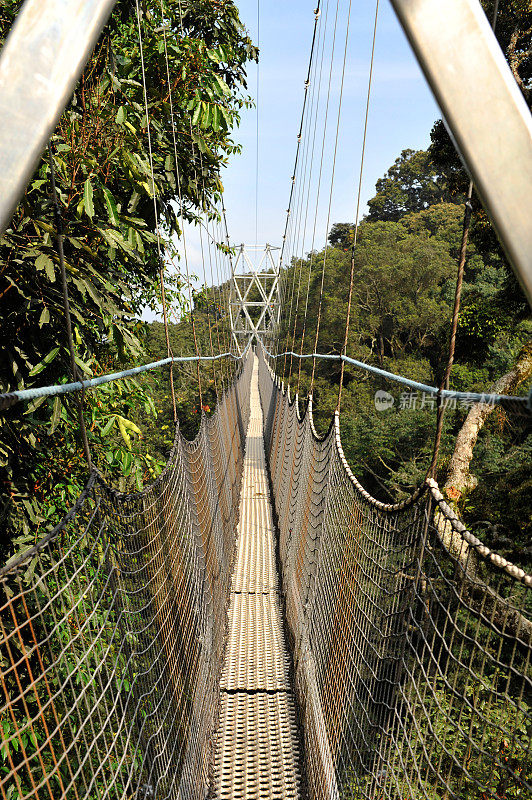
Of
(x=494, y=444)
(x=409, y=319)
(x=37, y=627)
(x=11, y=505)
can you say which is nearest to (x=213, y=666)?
(x=37, y=627)

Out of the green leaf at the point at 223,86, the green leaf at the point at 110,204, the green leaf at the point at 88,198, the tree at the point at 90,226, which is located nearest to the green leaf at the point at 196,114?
the tree at the point at 90,226

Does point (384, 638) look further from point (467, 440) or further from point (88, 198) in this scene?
point (467, 440)

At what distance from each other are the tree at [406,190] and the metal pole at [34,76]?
96.9 ft

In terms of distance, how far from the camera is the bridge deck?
5.38ft

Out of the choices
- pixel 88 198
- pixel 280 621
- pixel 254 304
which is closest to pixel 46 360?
pixel 88 198

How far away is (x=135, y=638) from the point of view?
1.14m

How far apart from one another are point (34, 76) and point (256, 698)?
6.59ft

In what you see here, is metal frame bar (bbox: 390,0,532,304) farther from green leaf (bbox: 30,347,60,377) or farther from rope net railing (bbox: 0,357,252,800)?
green leaf (bbox: 30,347,60,377)

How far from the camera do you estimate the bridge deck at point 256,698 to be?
5.38 feet

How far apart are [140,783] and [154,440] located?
11.6 meters

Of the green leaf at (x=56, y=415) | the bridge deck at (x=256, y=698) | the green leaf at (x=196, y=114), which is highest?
the green leaf at (x=196, y=114)

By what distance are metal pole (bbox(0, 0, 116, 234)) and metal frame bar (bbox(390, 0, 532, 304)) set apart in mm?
200

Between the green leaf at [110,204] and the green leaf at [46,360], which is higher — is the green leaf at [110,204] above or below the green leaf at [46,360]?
above

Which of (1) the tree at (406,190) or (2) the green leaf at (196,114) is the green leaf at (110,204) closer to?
(2) the green leaf at (196,114)
